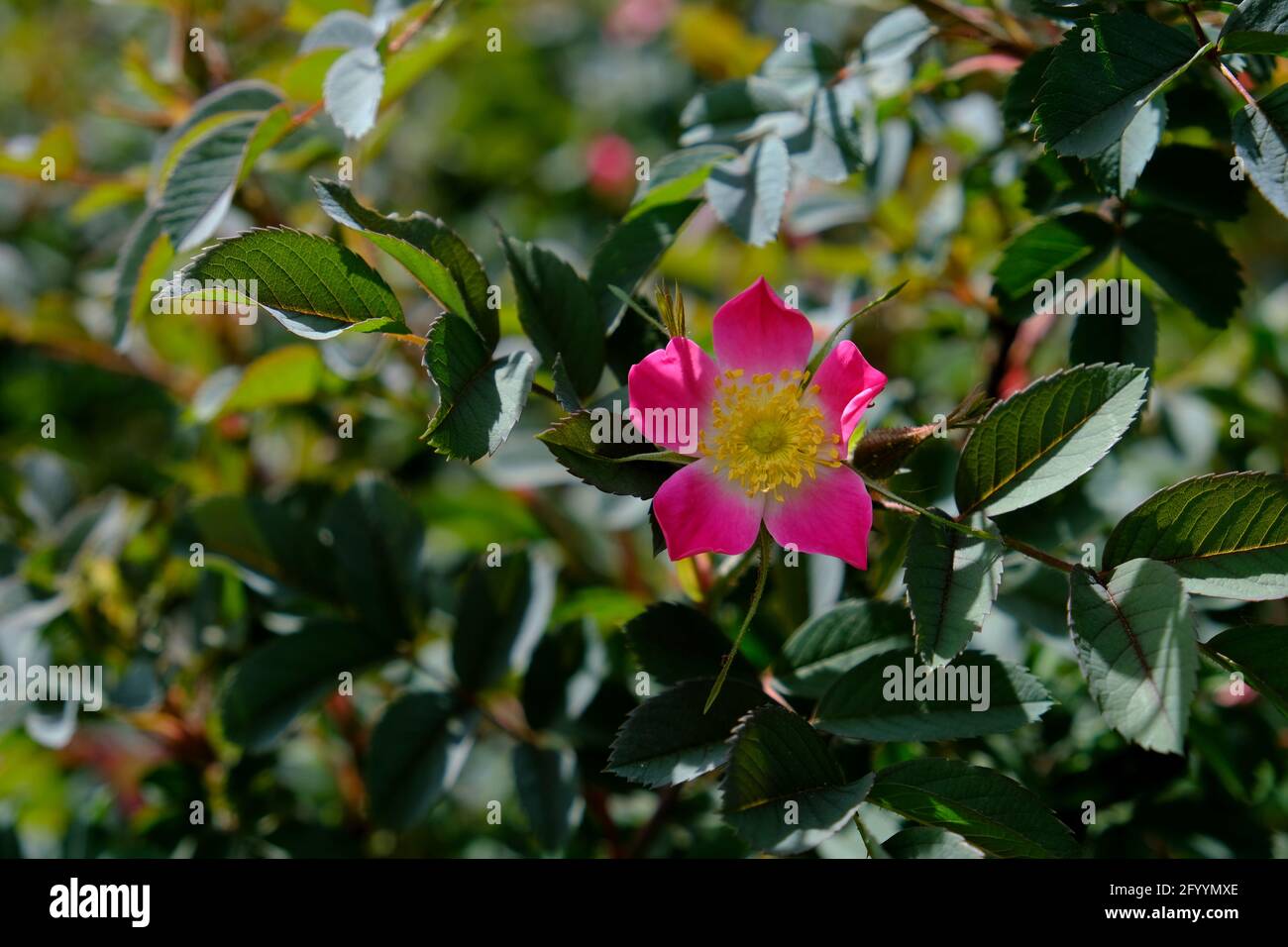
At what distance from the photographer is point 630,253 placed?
0.89 meters

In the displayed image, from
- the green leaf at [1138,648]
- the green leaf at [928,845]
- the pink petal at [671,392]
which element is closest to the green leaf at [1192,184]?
the green leaf at [1138,648]

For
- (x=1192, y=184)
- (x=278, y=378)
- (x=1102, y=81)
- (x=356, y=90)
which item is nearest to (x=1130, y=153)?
(x=1102, y=81)

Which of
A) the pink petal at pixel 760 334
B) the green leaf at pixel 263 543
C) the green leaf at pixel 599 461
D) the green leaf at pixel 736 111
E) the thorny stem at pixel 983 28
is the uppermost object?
the thorny stem at pixel 983 28

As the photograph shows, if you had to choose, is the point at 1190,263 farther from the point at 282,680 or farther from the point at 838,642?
the point at 282,680

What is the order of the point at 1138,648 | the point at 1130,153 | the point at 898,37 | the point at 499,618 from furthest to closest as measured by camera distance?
the point at 499,618 → the point at 898,37 → the point at 1130,153 → the point at 1138,648

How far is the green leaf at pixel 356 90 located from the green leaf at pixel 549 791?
24.2 inches

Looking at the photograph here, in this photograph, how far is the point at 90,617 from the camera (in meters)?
1.21

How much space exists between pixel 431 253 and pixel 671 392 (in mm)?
222

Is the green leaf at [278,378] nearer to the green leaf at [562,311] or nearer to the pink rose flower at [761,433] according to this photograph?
the green leaf at [562,311]

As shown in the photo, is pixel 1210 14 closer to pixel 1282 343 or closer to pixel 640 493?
pixel 640 493

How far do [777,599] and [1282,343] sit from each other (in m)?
0.92

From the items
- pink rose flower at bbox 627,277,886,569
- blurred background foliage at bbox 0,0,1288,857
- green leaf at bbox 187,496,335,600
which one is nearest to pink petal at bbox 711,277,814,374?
pink rose flower at bbox 627,277,886,569

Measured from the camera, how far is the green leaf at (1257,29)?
737mm
